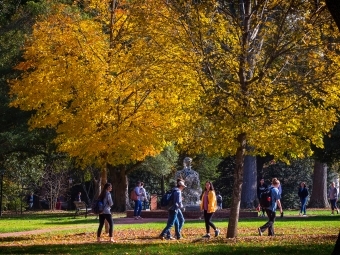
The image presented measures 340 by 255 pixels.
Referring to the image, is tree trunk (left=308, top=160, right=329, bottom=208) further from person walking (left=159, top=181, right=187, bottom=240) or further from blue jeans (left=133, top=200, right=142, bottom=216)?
person walking (left=159, top=181, right=187, bottom=240)

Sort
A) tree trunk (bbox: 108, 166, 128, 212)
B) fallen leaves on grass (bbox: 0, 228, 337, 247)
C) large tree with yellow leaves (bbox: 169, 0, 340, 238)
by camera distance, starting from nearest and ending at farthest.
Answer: fallen leaves on grass (bbox: 0, 228, 337, 247) → large tree with yellow leaves (bbox: 169, 0, 340, 238) → tree trunk (bbox: 108, 166, 128, 212)

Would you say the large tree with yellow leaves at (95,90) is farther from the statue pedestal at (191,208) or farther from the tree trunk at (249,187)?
the tree trunk at (249,187)

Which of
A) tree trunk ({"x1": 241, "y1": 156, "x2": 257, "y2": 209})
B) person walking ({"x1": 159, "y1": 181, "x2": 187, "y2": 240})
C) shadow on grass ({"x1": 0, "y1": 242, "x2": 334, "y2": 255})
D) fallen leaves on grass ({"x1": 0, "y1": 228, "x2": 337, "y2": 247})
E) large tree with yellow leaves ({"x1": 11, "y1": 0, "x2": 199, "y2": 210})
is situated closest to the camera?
shadow on grass ({"x1": 0, "y1": 242, "x2": 334, "y2": 255})

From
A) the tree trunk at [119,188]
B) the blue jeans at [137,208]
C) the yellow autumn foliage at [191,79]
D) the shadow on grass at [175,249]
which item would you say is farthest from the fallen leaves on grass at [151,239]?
the tree trunk at [119,188]

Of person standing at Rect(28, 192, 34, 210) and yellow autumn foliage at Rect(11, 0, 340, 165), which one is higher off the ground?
yellow autumn foliage at Rect(11, 0, 340, 165)

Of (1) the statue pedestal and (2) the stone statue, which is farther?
(2) the stone statue

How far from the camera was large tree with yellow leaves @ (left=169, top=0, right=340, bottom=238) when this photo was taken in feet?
61.7

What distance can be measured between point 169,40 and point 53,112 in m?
4.91

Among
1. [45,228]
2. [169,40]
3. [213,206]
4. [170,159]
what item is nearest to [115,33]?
[169,40]

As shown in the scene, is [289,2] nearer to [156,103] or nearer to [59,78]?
[156,103]

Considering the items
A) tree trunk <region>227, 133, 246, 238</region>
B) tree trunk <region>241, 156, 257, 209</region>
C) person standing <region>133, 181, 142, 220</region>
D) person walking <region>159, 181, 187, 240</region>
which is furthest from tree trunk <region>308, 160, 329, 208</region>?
tree trunk <region>227, 133, 246, 238</region>

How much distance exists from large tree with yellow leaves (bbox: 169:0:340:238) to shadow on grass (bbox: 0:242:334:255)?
277 centimetres

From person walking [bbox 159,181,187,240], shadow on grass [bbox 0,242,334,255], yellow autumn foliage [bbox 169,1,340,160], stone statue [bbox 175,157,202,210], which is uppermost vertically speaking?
yellow autumn foliage [bbox 169,1,340,160]

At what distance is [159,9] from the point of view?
19812 mm
